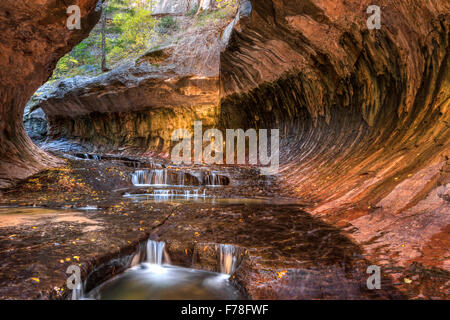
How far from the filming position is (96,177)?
8.23 meters

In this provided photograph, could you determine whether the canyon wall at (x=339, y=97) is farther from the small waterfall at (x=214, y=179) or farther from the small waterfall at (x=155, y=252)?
the small waterfall at (x=155, y=252)

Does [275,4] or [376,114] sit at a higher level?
[275,4]

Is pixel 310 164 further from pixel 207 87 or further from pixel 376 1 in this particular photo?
pixel 207 87

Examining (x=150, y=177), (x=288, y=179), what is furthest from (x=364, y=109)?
(x=150, y=177)

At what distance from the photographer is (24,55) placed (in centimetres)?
705

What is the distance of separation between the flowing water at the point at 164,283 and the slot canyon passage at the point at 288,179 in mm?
85

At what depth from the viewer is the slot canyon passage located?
2.61 m

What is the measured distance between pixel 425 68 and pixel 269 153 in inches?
295

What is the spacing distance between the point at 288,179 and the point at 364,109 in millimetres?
2781

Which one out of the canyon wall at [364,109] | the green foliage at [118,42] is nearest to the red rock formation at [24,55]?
the canyon wall at [364,109]

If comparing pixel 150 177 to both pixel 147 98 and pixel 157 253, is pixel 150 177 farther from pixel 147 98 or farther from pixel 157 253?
pixel 147 98

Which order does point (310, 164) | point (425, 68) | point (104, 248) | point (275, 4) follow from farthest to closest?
point (310, 164)
point (275, 4)
point (425, 68)
point (104, 248)
